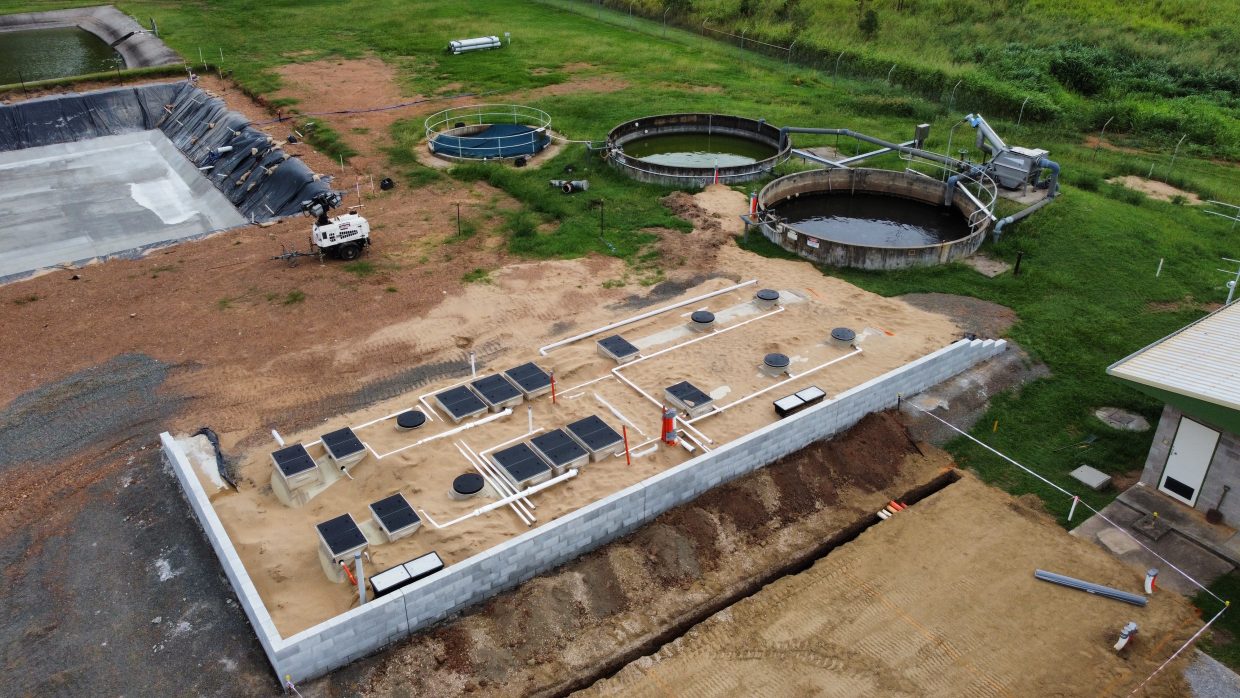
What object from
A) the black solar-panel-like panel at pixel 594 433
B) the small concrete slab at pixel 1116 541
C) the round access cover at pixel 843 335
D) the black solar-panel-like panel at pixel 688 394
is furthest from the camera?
the round access cover at pixel 843 335

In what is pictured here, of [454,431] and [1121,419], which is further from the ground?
[1121,419]

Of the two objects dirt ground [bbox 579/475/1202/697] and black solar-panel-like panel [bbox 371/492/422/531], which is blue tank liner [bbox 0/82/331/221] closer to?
black solar-panel-like panel [bbox 371/492/422/531]

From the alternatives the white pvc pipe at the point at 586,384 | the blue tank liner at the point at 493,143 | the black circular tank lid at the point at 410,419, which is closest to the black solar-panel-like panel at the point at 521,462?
the black circular tank lid at the point at 410,419

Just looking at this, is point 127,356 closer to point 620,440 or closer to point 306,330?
point 306,330

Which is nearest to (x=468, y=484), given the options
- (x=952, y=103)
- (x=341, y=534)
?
(x=341, y=534)

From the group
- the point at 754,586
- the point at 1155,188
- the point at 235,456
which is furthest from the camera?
the point at 1155,188

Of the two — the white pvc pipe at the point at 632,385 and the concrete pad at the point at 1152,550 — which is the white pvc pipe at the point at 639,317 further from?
the concrete pad at the point at 1152,550

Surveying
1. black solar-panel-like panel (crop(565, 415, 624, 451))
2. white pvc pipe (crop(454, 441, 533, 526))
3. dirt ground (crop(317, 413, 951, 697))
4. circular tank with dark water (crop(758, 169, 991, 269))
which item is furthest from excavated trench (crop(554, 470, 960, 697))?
circular tank with dark water (crop(758, 169, 991, 269))

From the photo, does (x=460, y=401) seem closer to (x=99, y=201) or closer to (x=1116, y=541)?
(x=1116, y=541)
